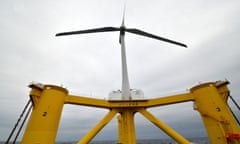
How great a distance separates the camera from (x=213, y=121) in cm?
1400

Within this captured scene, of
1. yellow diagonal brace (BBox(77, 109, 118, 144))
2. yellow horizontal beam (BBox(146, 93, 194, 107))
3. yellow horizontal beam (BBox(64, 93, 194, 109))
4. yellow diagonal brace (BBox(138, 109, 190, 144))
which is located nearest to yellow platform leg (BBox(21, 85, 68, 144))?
yellow horizontal beam (BBox(64, 93, 194, 109))

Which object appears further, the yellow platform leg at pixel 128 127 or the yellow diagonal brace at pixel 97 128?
the yellow platform leg at pixel 128 127

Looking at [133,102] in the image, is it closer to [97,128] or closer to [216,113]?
[97,128]

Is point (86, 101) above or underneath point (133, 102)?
underneath

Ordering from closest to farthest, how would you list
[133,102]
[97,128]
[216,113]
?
1. [216,113]
2. [97,128]
3. [133,102]

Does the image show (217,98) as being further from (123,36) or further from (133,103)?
(123,36)

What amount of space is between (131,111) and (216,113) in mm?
8895

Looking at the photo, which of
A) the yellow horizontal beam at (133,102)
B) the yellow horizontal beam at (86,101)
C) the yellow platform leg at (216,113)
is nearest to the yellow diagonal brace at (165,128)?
the yellow horizontal beam at (133,102)

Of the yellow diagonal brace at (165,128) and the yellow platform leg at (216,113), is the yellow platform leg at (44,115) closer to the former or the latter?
the yellow diagonal brace at (165,128)

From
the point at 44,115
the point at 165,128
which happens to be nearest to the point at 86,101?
the point at 44,115

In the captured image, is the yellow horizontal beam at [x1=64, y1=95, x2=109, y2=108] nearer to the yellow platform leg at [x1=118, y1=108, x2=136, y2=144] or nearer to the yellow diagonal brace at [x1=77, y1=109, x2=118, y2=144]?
the yellow diagonal brace at [x1=77, y1=109, x2=118, y2=144]

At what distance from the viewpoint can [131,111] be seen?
1825 centimetres

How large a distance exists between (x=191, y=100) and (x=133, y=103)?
6439 mm

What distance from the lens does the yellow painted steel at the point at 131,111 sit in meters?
11.7
